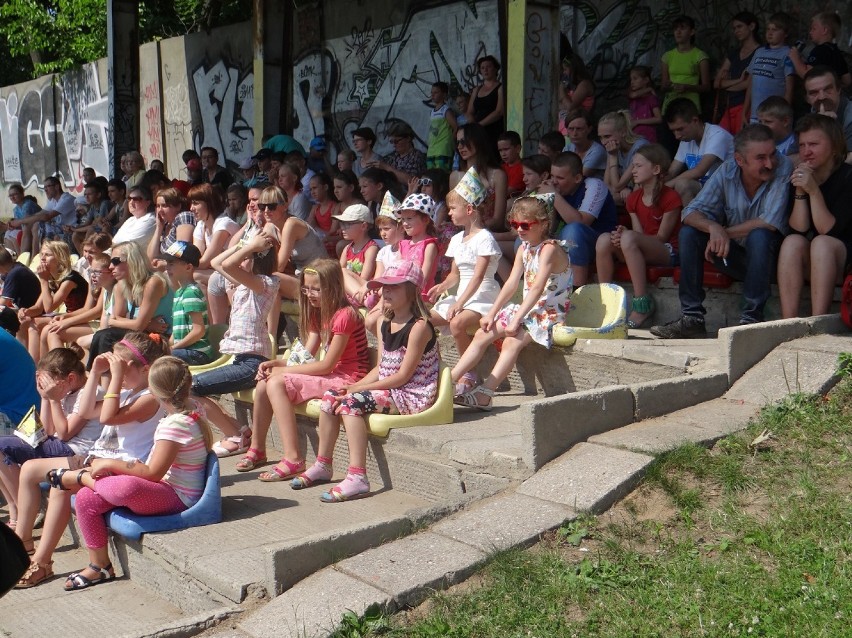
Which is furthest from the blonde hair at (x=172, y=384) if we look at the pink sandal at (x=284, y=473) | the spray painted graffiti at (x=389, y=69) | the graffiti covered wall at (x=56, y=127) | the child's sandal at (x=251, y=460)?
the graffiti covered wall at (x=56, y=127)

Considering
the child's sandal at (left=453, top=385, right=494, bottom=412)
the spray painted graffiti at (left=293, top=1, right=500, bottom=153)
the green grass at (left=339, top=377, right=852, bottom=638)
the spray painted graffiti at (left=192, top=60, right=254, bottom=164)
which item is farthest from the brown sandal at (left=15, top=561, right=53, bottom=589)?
the spray painted graffiti at (left=192, top=60, right=254, bottom=164)

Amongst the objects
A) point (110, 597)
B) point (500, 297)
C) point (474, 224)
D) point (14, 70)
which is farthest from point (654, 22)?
point (14, 70)

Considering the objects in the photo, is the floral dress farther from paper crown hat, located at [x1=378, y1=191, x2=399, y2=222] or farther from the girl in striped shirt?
the girl in striped shirt

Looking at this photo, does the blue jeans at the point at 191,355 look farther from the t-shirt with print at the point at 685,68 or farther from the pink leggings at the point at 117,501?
the t-shirt with print at the point at 685,68

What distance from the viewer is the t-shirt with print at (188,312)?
297 inches

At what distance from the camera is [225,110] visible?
17.0m

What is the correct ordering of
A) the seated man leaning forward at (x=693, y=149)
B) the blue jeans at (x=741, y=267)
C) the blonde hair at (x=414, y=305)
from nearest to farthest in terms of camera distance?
the blonde hair at (x=414, y=305) < the blue jeans at (x=741, y=267) < the seated man leaning forward at (x=693, y=149)

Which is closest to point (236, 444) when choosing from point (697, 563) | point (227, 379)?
point (227, 379)

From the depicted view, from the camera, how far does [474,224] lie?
23.5ft

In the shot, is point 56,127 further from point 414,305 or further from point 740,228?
point 740,228

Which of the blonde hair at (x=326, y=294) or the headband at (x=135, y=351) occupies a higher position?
the blonde hair at (x=326, y=294)

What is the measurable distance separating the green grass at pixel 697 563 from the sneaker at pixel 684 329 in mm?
1874

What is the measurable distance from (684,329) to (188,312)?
355 centimetres

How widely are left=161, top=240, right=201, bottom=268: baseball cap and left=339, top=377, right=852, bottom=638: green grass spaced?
4.64 m
